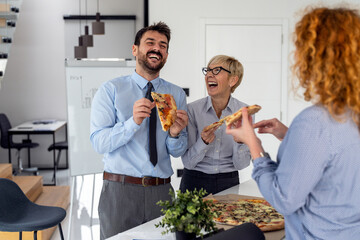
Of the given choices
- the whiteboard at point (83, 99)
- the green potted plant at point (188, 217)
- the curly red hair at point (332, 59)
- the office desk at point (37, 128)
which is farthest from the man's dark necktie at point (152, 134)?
the office desk at point (37, 128)

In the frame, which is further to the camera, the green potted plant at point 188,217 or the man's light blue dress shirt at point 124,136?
the man's light blue dress shirt at point 124,136

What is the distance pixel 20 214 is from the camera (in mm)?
3033

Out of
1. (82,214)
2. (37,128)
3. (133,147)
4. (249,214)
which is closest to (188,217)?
(249,214)

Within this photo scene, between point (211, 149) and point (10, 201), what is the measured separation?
4.88 ft

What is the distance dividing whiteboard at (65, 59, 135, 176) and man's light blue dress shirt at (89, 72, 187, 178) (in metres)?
2.07

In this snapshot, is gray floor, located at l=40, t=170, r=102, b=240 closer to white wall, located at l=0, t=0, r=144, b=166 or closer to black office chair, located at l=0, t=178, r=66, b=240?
black office chair, located at l=0, t=178, r=66, b=240

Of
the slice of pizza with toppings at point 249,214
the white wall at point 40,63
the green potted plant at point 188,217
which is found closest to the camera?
the green potted plant at point 188,217

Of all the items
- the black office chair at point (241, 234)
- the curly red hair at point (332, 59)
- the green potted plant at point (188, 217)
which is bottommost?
the black office chair at point (241, 234)

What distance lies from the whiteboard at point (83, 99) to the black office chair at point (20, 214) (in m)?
1.36

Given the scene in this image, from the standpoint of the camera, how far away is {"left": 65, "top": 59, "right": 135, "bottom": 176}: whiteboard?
4480mm

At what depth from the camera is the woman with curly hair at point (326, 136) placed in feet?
4.10

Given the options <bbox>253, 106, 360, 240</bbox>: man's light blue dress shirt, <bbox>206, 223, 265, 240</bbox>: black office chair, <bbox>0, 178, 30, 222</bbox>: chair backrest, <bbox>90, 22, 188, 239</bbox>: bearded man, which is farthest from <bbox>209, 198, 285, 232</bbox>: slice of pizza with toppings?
<bbox>0, 178, 30, 222</bbox>: chair backrest

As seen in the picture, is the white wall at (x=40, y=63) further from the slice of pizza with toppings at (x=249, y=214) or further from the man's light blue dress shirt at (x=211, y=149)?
the slice of pizza with toppings at (x=249, y=214)

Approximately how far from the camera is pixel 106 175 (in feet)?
8.01
